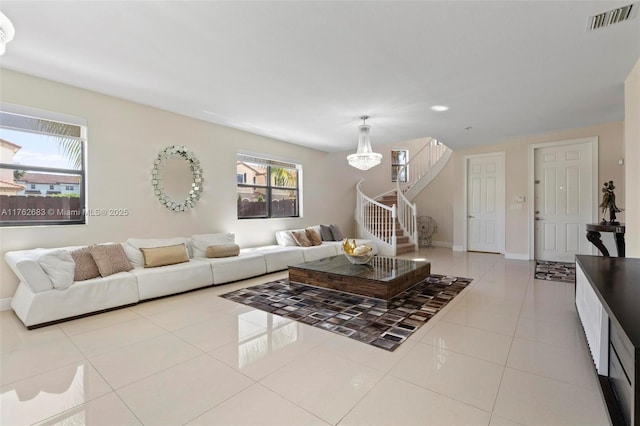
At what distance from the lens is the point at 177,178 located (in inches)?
191

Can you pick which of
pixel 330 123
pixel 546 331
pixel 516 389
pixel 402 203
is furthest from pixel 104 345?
pixel 402 203

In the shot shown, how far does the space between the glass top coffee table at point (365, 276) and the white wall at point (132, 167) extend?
210 cm

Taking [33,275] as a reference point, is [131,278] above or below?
below

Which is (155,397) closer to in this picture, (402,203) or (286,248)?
(286,248)

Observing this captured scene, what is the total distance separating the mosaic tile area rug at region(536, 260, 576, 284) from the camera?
4.64 m

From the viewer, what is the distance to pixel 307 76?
3.44 meters

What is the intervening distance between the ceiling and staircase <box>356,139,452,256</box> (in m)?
3.30

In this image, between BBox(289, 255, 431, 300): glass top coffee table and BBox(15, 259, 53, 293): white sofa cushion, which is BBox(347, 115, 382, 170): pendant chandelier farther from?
BBox(15, 259, 53, 293): white sofa cushion

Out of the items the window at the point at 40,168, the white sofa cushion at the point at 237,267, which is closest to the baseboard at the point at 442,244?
the white sofa cushion at the point at 237,267

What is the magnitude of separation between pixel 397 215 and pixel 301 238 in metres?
3.10

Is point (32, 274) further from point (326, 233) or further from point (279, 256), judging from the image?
point (326, 233)

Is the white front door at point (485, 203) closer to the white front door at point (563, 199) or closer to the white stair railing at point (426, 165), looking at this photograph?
the white front door at point (563, 199)

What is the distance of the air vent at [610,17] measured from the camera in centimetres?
230

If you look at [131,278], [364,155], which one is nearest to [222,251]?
[131,278]
